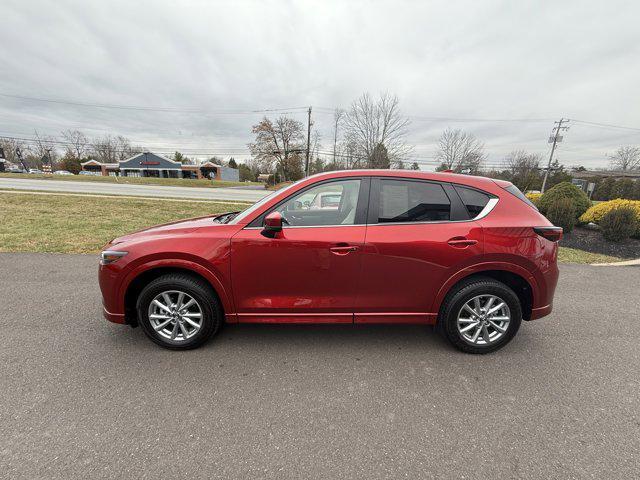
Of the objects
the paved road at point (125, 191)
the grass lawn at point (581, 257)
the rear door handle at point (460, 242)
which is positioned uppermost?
the rear door handle at point (460, 242)

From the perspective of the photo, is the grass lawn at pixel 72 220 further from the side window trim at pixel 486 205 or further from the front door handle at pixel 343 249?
the side window trim at pixel 486 205

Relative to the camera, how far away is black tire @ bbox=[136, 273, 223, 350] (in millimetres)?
2746

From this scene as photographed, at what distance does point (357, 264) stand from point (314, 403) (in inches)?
45.8

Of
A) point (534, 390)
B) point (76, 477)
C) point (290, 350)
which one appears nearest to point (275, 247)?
point (290, 350)

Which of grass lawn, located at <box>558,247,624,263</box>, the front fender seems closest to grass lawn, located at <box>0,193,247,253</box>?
the front fender

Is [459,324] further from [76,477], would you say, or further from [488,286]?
[76,477]

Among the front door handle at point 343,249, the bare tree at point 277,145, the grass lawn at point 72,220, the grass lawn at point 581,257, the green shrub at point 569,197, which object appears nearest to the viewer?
the front door handle at point 343,249

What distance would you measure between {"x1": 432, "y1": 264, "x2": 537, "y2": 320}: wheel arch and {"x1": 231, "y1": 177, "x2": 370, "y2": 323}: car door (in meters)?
0.84

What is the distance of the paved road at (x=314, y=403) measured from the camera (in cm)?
180

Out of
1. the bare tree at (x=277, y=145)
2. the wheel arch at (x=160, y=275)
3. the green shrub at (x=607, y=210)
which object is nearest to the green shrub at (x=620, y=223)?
the green shrub at (x=607, y=210)

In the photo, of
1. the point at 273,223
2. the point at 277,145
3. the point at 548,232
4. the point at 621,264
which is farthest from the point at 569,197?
the point at 277,145

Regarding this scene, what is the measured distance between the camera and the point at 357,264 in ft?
8.82

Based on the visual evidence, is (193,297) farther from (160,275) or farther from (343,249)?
(343,249)

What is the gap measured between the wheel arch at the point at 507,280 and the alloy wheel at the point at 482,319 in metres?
0.21
